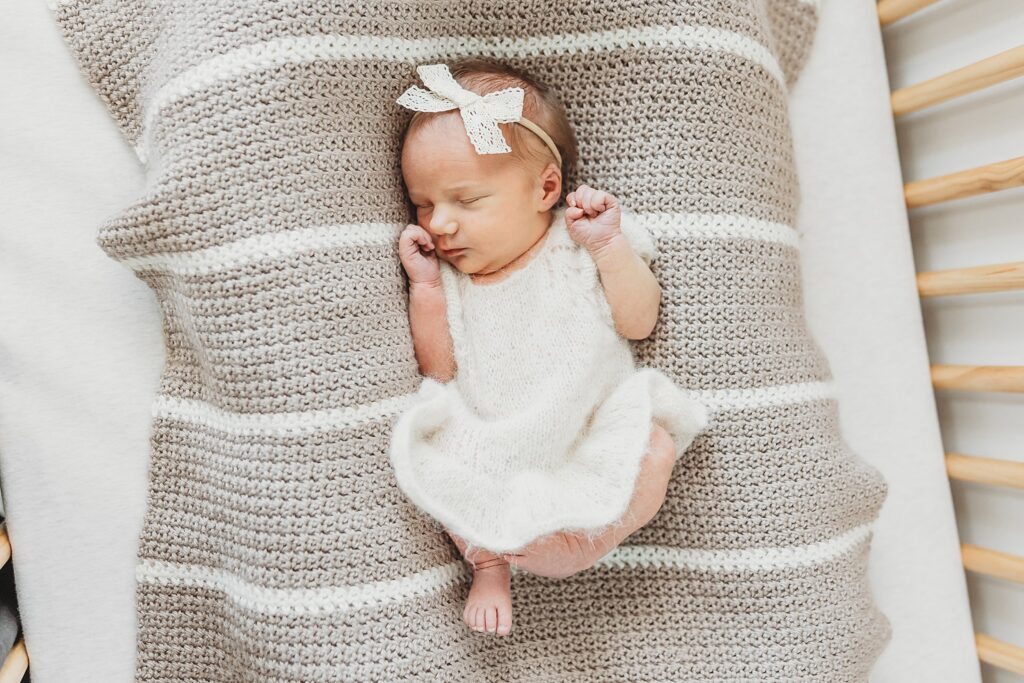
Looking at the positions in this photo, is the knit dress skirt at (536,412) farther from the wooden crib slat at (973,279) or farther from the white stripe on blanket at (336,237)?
the wooden crib slat at (973,279)

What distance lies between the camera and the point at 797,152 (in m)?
1.35

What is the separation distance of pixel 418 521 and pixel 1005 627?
3.32 feet

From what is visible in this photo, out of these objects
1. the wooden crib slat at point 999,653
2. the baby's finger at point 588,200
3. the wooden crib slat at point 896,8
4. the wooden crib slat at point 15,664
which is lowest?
the wooden crib slat at point 999,653

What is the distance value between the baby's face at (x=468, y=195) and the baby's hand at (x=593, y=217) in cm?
6

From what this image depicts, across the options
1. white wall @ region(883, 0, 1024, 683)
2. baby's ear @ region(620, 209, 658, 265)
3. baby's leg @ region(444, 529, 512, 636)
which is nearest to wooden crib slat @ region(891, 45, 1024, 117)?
white wall @ region(883, 0, 1024, 683)

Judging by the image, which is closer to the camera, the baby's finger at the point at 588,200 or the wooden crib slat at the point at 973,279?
the baby's finger at the point at 588,200

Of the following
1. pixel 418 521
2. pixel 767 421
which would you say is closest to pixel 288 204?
pixel 418 521

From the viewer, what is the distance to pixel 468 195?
1065mm

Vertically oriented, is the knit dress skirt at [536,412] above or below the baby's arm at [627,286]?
below

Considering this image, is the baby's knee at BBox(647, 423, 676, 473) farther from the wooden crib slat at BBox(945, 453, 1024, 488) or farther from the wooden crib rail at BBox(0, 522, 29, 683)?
the wooden crib rail at BBox(0, 522, 29, 683)

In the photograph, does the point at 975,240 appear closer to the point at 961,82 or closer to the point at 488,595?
the point at 961,82

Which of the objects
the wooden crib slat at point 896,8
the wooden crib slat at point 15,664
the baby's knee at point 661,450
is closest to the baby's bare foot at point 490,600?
the baby's knee at point 661,450

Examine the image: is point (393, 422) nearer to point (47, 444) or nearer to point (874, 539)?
point (47, 444)

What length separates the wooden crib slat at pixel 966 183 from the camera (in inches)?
45.8
